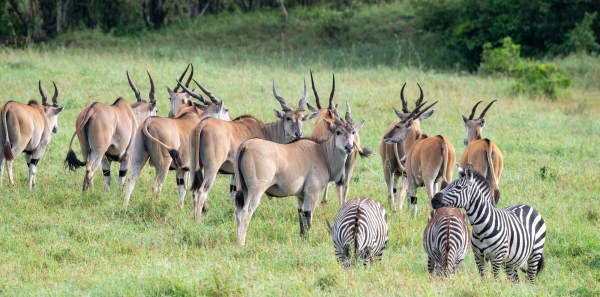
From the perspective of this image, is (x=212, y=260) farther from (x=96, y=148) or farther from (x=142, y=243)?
(x=96, y=148)

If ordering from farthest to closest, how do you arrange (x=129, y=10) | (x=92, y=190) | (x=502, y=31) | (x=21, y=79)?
(x=129, y=10)
(x=502, y=31)
(x=21, y=79)
(x=92, y=190)

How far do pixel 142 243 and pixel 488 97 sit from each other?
12.7m

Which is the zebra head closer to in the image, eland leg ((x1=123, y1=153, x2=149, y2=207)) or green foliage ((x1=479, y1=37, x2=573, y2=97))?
eland leg ((x1=123, y1=153, x2=149, y2=207))

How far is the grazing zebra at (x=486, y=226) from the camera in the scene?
23.9 feet

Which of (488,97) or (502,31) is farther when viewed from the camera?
(502,31)

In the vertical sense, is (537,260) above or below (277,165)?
below

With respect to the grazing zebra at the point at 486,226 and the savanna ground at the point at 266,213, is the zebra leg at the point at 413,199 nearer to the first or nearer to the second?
the savanna ground at the point at 266,213

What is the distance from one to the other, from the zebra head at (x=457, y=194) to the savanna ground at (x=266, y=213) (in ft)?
2.30

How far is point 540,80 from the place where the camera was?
2053cm

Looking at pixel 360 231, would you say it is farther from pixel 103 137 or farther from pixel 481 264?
pixel 103 137

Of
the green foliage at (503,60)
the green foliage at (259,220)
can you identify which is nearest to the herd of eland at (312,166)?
the green foliage at (259,220)

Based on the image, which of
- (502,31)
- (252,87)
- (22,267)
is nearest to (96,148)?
(22,267)

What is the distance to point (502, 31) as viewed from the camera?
26516 millimetres

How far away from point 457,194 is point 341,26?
80.1 ft
